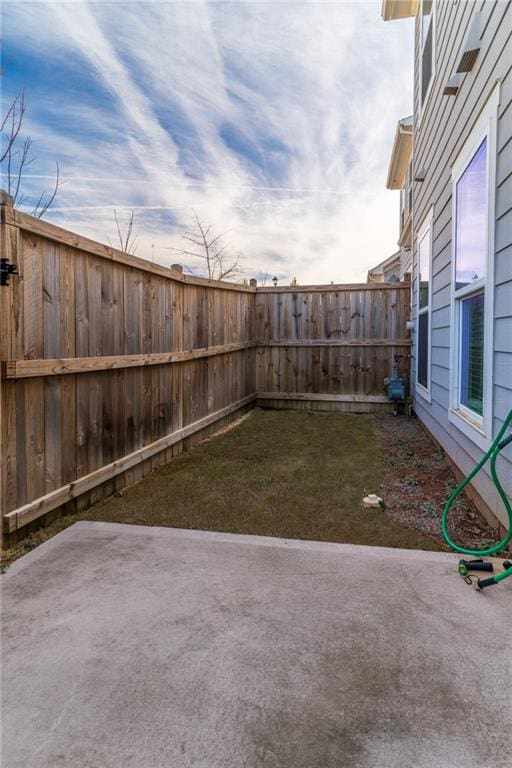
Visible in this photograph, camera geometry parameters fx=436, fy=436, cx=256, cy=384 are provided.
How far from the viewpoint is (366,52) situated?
5.12 metres

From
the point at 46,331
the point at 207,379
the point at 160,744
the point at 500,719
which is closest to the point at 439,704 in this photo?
the point at 500,719

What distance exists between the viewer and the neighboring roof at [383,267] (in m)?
13.6

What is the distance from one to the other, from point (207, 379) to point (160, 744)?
4045 mm

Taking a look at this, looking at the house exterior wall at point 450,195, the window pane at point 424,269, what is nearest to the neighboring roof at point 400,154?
the house exterior wall at point 450,195

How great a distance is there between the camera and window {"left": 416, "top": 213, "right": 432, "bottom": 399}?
15.6 ft

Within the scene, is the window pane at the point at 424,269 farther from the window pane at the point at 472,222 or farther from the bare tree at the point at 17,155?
the bare tree at the point at 17,155

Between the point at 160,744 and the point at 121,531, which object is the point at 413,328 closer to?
the point at 121,531

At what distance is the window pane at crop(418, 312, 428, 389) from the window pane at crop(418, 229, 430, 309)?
7.5 inches

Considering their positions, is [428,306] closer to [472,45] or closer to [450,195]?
[450,195]

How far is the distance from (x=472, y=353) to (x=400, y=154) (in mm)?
7508

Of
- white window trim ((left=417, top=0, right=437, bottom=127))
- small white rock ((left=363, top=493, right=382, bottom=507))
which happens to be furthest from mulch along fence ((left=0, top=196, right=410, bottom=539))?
white window trim ((left=417, top=0, right=437, bottom=127))

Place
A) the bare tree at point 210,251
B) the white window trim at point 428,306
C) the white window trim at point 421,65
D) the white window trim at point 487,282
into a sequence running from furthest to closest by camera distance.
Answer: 1. the bare tree at point 210,251
2. the white window trim at point 428,306
3. the white window trim at point 421,65
4. the white window trim at point 487,282

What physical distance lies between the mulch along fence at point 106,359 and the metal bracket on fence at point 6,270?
0.04m

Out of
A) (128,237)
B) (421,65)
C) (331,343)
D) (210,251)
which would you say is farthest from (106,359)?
(210,251)
